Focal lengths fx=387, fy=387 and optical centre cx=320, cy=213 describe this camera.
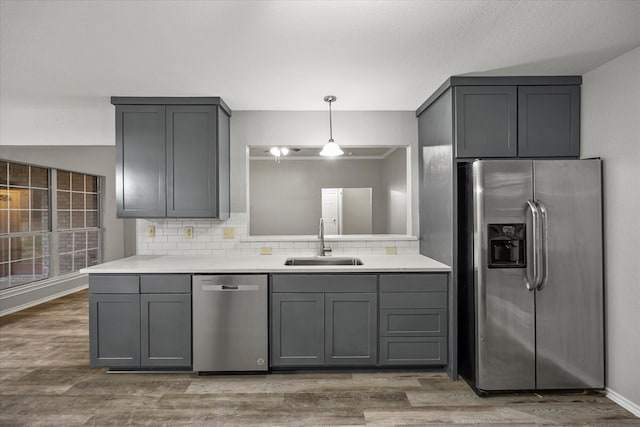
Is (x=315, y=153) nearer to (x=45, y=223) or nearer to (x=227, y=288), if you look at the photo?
(x=45, y=223)

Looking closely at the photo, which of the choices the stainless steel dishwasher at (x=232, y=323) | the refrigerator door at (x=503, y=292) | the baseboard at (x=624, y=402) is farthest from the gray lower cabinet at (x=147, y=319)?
the baseboard at (x=624, y=402)

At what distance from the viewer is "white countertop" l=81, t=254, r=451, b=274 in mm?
2939

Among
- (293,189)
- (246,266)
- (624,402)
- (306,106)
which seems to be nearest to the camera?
(624,402)

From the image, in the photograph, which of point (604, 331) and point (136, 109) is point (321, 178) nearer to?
point (136, 109)

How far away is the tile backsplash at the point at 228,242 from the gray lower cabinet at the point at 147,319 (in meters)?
0.78

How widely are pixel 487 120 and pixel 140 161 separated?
2836mm

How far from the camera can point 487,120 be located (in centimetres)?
288

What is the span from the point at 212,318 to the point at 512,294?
2.17 m

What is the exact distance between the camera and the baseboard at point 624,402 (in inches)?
94.5

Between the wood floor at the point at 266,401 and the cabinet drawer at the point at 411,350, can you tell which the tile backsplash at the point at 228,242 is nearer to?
the cabinet drawer at the point at 411,350

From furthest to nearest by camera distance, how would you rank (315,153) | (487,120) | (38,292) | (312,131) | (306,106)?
1. (315,153)
2. (38,292)
3. (312,131)
4. (306,106)
5. (487,120)

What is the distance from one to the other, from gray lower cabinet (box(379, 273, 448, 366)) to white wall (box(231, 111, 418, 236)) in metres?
0.91

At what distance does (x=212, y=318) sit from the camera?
9.65 ft

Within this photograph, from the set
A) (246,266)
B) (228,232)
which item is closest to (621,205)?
(246,266)
